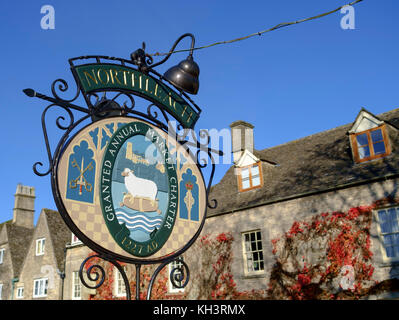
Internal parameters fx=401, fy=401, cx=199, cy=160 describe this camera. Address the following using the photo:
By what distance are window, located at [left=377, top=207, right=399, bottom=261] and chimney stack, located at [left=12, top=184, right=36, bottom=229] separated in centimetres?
3066

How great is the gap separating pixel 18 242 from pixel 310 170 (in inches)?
Result: 1079

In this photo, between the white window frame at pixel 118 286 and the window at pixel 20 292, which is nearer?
the white window frame at pixel 118 286

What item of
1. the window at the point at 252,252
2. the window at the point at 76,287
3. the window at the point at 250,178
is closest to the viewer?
the window at the point at 252,252

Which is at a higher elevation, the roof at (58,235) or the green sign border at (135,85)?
the roof at (58,235)

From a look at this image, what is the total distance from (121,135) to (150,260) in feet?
4.36

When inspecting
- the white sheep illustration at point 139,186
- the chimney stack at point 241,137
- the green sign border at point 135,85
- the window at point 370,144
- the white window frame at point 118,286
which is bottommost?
the white window frame at point 118,286

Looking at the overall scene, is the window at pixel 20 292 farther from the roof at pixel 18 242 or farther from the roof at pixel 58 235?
the roof at pixel 58 235

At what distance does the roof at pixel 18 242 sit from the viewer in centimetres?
3322

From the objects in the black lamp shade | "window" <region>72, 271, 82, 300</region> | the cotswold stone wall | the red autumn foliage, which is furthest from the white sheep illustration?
"window" <region>72, 271, 82, 300</region>

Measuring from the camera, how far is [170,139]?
477 cm

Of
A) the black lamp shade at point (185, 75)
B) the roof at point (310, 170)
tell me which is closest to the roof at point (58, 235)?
the roof at point (310, 170)

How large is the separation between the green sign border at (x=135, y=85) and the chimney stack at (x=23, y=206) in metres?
33.8

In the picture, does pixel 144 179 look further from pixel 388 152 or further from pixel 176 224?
pixel 388 152

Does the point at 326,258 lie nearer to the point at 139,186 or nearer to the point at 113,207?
the point at 139,186
